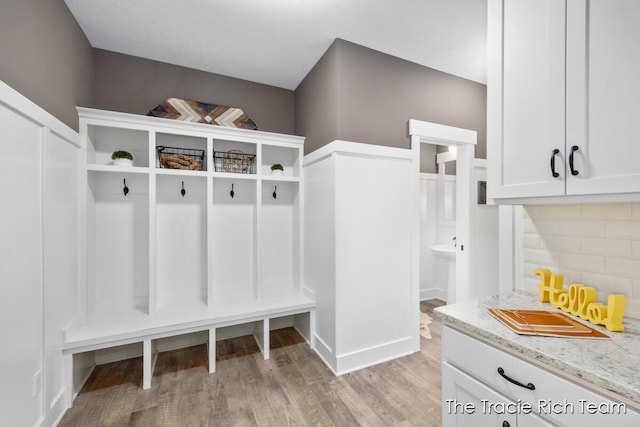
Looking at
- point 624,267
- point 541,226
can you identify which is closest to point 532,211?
point 541,226

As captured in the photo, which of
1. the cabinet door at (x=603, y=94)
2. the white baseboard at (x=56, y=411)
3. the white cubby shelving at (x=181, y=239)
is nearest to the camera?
the cabinet door at (x=603, y=94)

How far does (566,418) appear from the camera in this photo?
0.84m

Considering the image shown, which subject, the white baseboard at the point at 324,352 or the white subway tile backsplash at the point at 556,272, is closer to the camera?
the white subway tile backsplash at the point at 556,272

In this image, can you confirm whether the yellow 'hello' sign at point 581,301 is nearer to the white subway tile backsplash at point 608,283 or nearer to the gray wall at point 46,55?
the white subway tile backsplash at point 608,283

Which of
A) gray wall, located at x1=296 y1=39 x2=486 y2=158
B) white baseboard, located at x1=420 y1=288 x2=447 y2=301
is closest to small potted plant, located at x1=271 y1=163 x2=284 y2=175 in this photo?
gray wall, located at x1=296 y1=39 x2=486 y2=158

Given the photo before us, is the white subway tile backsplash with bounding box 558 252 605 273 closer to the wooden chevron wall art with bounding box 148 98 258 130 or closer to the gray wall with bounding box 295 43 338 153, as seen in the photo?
the gray wall with bounding box 295 43 338 153

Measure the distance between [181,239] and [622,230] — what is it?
3004 mm

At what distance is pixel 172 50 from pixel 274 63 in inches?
34.7

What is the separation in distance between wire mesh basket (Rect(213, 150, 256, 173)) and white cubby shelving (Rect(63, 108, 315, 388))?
0.07 meters

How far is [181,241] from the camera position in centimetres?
261

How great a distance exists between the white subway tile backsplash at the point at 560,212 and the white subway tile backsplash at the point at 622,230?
0.13m

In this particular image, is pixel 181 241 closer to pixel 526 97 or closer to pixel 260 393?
pixel 260 393

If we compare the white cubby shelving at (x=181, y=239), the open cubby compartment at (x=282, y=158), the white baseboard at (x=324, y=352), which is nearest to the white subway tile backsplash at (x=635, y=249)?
the white baseboard at (x=324, y=352)

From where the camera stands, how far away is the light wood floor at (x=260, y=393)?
1711mm
